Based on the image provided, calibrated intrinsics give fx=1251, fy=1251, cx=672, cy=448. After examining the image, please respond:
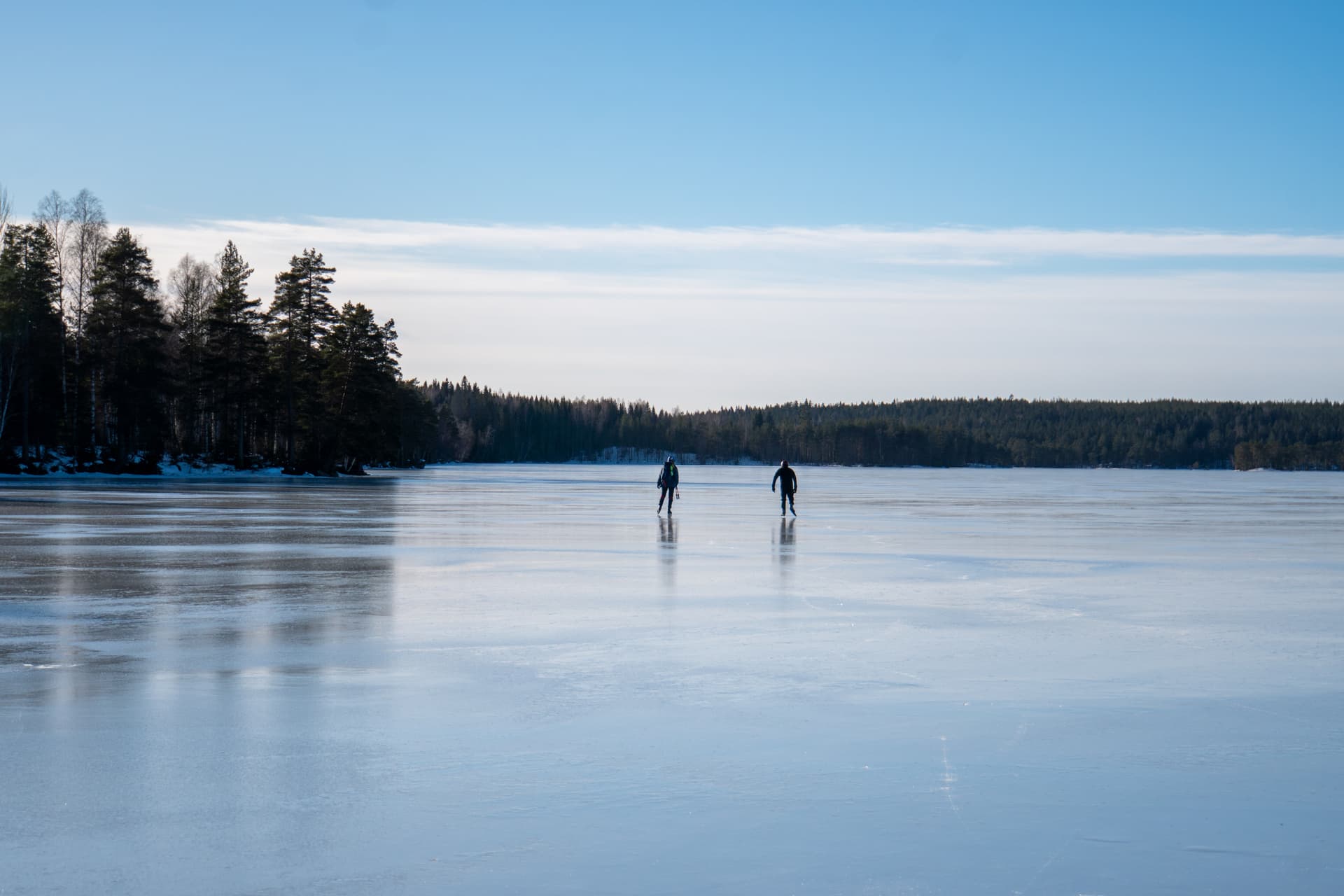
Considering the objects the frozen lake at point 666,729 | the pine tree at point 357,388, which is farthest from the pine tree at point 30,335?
the frozen lake at point 666,729

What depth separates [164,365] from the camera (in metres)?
66.1

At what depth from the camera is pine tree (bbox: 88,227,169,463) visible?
58.4 m

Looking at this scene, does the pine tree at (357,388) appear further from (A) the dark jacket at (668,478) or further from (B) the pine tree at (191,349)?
(A) the dark jacket at (668,478)

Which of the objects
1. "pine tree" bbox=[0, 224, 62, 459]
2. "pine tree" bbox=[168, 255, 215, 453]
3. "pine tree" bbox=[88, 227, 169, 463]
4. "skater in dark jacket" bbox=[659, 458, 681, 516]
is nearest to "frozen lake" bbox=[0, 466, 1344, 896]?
"skater in dark jacket" bbox=[659, 458, 681, 516]

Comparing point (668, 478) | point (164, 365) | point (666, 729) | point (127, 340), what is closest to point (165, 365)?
point (164, 365)

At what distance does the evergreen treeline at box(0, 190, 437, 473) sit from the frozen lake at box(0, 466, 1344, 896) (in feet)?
152

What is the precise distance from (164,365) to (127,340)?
725 centimetres

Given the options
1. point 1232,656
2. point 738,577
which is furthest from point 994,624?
point 738,577

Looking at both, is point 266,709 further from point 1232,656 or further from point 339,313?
point 339,313

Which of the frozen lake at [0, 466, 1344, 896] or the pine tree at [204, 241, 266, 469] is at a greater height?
the pine tree at [204, 241, 266, 469]

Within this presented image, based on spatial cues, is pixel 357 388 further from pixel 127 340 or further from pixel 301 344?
pixel 127 340

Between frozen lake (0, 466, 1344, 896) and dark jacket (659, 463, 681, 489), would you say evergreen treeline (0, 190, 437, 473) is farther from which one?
frozen lake (0, 466, 1344, 896)

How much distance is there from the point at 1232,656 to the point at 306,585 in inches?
355

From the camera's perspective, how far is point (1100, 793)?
541cm
